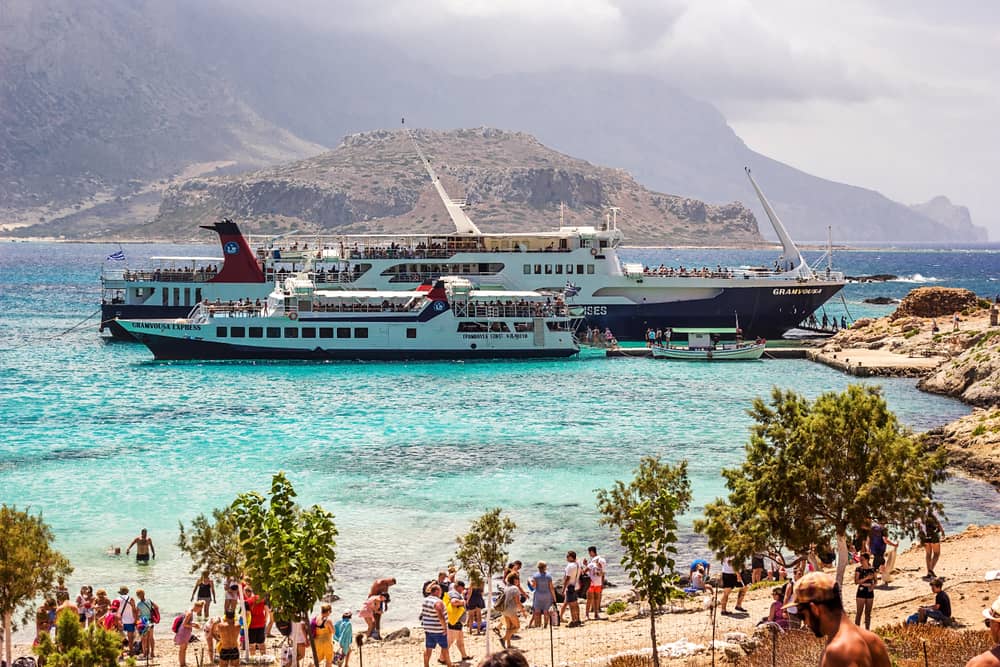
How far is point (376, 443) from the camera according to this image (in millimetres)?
39719

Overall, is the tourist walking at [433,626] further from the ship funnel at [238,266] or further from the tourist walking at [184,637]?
the ship funnel at [238,266]

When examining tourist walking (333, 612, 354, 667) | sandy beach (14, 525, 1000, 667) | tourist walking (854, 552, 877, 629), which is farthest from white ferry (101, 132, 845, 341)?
tourist walking (333, 612, 354, 667)

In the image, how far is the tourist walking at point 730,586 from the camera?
67.3ft

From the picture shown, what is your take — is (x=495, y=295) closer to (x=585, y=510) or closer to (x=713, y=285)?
(x=713, y=285)

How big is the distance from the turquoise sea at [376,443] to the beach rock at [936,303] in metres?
15.1

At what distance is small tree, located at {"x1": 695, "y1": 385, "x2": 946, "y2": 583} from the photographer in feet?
56.9

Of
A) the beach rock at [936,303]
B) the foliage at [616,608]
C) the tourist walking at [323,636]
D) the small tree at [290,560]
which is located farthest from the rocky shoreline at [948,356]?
the small tree at [290,560]

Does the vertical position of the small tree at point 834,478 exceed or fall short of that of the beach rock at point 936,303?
it falls short

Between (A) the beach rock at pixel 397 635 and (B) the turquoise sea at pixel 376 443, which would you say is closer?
(A) the beach rock at pixel 397 635

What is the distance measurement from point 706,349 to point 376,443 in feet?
100

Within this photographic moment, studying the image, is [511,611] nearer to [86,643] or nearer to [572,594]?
[572,594]

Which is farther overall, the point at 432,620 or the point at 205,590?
the point at 205,590

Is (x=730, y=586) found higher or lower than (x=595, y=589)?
higher

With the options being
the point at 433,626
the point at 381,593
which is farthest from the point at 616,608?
the point at 433,626
